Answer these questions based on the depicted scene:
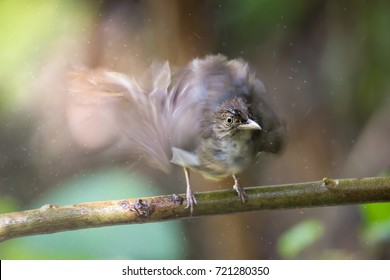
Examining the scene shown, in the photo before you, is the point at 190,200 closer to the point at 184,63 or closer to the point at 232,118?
the point at 232,118

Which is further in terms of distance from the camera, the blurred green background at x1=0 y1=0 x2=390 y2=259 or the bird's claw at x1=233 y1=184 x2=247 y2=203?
the blurred green background at x1=0 y1=0 x2=390 y2=259

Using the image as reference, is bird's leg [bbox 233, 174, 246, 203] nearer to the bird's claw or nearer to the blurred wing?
the bird's claw

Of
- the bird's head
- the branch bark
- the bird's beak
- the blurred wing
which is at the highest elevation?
the blurred wing

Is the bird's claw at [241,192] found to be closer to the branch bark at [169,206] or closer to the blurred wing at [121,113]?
the branch bark at [169,206]

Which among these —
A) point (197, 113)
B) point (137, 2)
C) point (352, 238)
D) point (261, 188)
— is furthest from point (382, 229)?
point (137, 2)

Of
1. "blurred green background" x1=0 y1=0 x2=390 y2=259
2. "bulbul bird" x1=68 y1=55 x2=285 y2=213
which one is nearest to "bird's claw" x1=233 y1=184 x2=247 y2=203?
"bulbul bird" x1=68 y1=55 x2=285 y2=213

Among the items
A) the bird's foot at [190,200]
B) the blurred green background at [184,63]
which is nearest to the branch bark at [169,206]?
the bird's foot at [190,200]

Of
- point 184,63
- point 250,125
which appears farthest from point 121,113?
point 250,125
